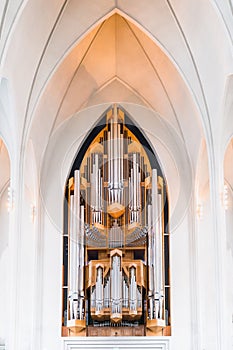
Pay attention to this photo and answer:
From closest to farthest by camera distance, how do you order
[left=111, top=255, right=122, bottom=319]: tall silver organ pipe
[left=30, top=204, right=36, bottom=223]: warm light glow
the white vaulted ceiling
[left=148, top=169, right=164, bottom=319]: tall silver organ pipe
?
the white vaulted ceiling < [left=111, top=255, right=122, bottom=319]: tall silver organ pipe < [left=148, top=169, right=164, bottom=319]: tall silver organ pipe < [left=30, top=204, right=36, bottom=223]: warm light glow

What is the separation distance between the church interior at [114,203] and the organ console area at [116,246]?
0.02m

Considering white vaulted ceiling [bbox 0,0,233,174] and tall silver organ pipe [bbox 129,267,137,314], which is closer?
white vaulted ceiling [bbox 0,0,233,174]

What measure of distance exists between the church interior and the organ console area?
0.02 metres

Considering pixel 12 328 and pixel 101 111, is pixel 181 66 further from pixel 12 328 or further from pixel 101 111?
pixel 12 328

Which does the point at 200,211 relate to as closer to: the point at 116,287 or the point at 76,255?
the point at 116,287

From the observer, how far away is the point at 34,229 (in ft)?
43.7

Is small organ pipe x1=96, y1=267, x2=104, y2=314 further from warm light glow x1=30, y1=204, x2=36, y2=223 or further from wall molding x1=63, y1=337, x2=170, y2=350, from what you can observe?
warm light glow x1=30, y1=204, x2=36, y2=223

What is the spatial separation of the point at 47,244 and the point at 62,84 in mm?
3228

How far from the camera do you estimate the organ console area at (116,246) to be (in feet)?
42.6

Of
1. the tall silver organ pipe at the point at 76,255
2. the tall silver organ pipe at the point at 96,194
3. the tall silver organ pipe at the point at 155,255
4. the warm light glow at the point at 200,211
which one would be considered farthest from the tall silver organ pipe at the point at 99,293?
the warm light glow at the point at 200,211

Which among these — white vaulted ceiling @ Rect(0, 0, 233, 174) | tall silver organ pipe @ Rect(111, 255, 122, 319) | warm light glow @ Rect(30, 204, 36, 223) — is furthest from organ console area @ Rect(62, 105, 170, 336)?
white vaulted ceiling @ Rect(0, 0, 233, 174)

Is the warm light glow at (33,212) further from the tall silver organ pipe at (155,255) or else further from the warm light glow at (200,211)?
the warm light glow at (200,211)

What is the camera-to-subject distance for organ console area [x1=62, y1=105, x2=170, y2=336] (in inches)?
511

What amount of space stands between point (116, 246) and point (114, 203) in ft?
2.90
